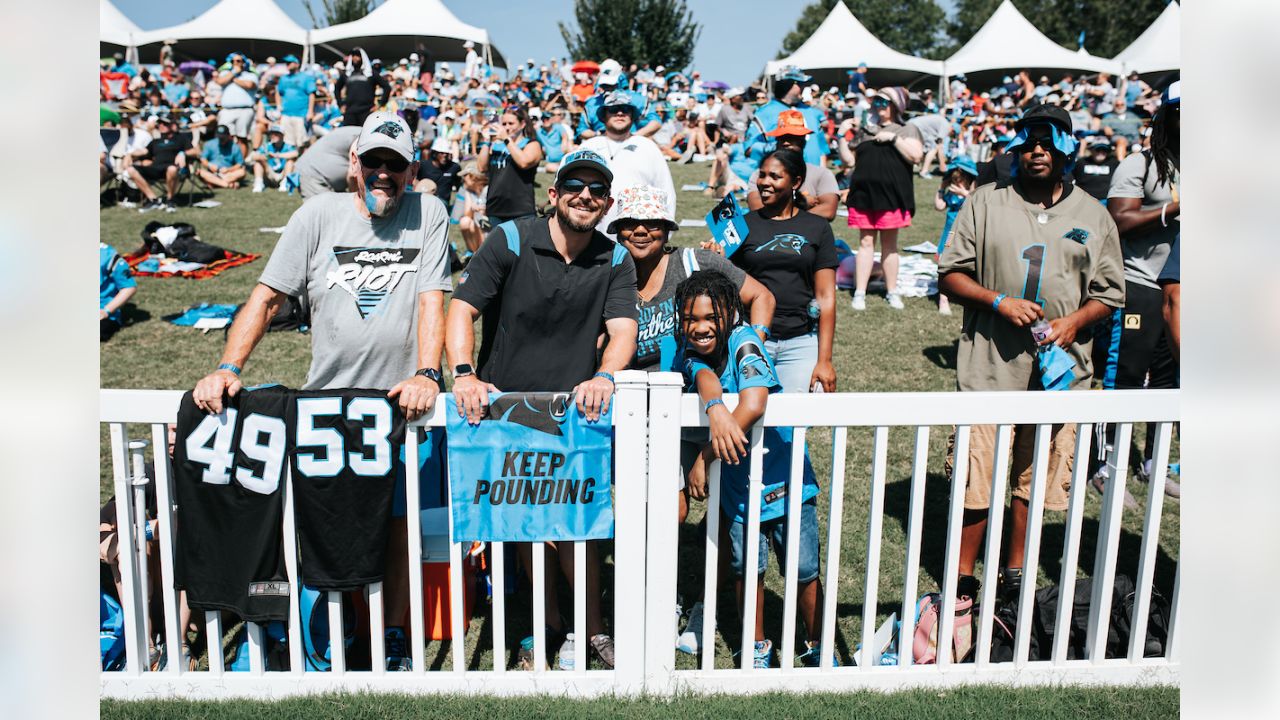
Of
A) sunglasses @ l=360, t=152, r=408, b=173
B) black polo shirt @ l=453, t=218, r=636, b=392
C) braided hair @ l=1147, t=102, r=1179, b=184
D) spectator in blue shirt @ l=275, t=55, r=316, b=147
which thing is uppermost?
spectator in blue shirt @ l=275, t=55, r=316, b=147

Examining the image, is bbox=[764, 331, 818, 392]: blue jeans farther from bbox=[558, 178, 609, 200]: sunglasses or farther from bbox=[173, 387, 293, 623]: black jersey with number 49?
bbox=[173, 387, 293, 623]: black jersey with number 49

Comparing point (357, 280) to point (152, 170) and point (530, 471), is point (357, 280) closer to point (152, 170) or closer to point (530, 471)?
point (530, 471)

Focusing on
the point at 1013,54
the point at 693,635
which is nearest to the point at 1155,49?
the point at 1013,54

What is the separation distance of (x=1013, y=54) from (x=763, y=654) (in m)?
30.3

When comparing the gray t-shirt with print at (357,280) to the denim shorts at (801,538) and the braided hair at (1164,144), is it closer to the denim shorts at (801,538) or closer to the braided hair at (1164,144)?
the denim shorts at (801,538)

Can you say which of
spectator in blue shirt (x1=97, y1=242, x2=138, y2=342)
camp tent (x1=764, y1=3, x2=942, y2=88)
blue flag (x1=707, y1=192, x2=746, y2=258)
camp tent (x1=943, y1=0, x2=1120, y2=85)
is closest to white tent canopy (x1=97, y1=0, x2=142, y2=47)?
A: camp tent (x1=764, y1=3, x2=942, y2=88)

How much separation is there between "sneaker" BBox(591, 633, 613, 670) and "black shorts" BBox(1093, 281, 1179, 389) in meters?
3.54

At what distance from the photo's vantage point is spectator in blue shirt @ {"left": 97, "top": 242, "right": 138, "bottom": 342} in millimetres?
8609

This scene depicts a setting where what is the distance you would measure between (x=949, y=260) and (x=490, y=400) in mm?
2358

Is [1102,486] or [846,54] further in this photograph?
[846,54]

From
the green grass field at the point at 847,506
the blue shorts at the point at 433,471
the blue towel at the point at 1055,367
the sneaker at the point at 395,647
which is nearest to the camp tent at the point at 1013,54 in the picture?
the green grass field at the point at 847,506

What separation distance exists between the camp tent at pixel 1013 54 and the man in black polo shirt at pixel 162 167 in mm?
23291

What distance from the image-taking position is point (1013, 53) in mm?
29547
